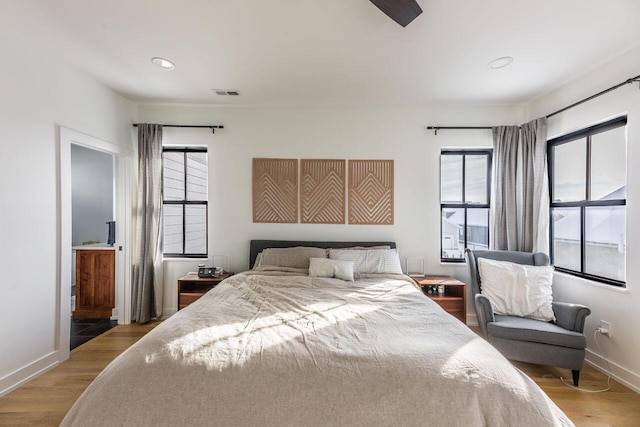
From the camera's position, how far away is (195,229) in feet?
12.3

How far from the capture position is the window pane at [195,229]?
3.72 metres

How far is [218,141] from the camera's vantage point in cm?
363

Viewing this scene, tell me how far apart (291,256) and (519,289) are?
93.0 inches

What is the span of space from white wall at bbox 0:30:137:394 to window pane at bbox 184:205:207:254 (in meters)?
1.35

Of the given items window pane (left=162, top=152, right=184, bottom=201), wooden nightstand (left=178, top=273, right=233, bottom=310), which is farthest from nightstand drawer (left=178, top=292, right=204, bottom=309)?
window pane (left=162, top=152, right=184, bottom=201)

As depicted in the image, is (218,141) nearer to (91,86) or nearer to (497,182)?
(91,86)

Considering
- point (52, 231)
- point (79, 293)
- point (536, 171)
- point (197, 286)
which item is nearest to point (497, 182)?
point (536, 171)

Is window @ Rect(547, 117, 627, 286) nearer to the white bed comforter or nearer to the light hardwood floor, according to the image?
the light hardwood floor

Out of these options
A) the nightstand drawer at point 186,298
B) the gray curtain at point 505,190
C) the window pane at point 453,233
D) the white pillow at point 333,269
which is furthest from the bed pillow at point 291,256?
the gray curtain at point 505,190

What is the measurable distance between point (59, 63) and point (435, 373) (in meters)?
3.90

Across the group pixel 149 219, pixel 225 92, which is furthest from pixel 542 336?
pixel 149 219

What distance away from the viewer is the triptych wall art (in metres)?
3.58

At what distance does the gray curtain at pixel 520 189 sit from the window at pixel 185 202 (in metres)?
3.76

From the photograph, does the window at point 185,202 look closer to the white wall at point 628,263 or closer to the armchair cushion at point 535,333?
the armchair cushion at point 535,333
